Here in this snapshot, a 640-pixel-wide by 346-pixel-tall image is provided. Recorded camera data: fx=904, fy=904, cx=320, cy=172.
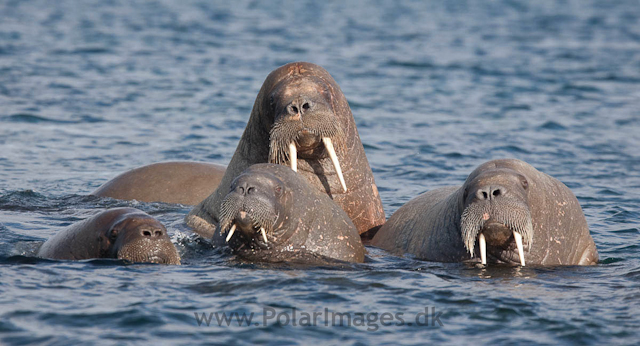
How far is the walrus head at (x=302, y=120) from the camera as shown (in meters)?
7.95

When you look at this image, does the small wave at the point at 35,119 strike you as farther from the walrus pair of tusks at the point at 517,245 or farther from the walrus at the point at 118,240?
the walrus pair of tusks at the point at 517,245

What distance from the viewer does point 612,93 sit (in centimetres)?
2053

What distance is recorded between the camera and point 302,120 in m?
7.94

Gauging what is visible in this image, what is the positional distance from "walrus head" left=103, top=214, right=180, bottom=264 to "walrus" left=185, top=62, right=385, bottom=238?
3.64 feet

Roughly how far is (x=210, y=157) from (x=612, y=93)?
417 inches

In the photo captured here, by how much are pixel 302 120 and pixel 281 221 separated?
1011mm

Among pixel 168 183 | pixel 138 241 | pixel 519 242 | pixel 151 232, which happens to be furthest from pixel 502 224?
pixel 168 183

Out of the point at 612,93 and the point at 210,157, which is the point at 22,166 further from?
the point at 612,93

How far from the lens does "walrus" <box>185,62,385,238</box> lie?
8.01 m

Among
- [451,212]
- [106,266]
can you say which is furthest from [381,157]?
[106,266]

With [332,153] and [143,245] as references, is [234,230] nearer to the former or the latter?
[143,245]

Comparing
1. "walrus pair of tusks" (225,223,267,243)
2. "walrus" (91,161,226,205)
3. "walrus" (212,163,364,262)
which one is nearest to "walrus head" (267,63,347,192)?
"walrus" (212,163,364,262)

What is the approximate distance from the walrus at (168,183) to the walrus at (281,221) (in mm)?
2767

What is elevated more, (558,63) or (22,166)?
(558,63)
